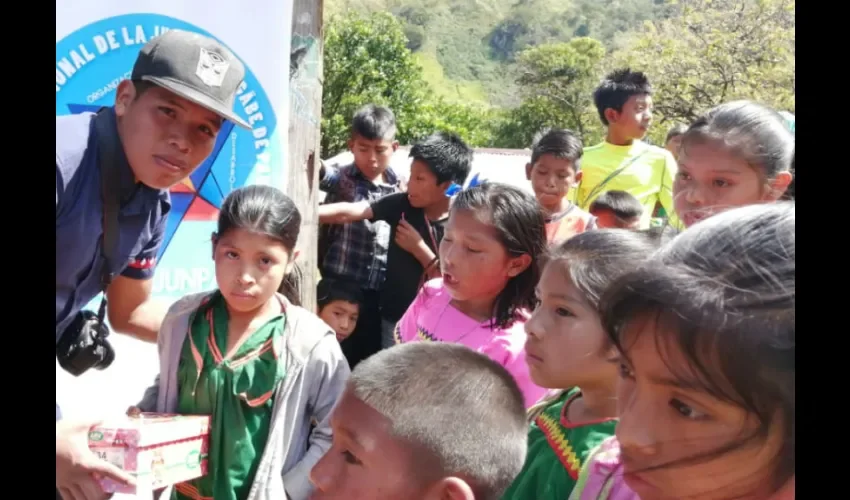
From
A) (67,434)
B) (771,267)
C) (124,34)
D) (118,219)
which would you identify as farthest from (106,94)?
(771,267)

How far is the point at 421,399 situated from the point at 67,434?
111 centimetres

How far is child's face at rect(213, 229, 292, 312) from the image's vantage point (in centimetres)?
243

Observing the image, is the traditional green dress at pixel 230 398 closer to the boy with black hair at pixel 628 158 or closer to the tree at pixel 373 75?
the boy with black hair at pixel 628 158

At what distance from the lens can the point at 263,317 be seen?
2.49 m

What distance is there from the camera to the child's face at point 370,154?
420 centimetres

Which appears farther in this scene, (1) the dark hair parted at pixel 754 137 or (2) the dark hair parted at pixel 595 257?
(1) the dark hair parted at pixel 754 137

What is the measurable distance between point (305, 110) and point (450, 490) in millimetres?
2250

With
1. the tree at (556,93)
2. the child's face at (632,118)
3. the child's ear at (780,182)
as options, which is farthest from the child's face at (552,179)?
the tree at (556,93)

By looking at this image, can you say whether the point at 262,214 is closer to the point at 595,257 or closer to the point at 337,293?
the point at 595,257

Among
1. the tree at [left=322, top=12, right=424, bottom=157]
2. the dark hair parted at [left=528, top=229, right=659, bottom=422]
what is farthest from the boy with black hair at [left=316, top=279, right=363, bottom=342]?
the tree at [left=322, top=12, right=424, bottom=157]

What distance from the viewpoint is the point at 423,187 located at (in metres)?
3.63

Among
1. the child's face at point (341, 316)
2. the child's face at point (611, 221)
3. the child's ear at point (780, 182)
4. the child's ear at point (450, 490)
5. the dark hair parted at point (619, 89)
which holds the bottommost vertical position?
the child's ear at point (450, 490)

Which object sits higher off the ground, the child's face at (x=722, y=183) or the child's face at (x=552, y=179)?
the child's face at (x=552, y=179)

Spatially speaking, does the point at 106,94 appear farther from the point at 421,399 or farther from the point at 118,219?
the point at 421,399
